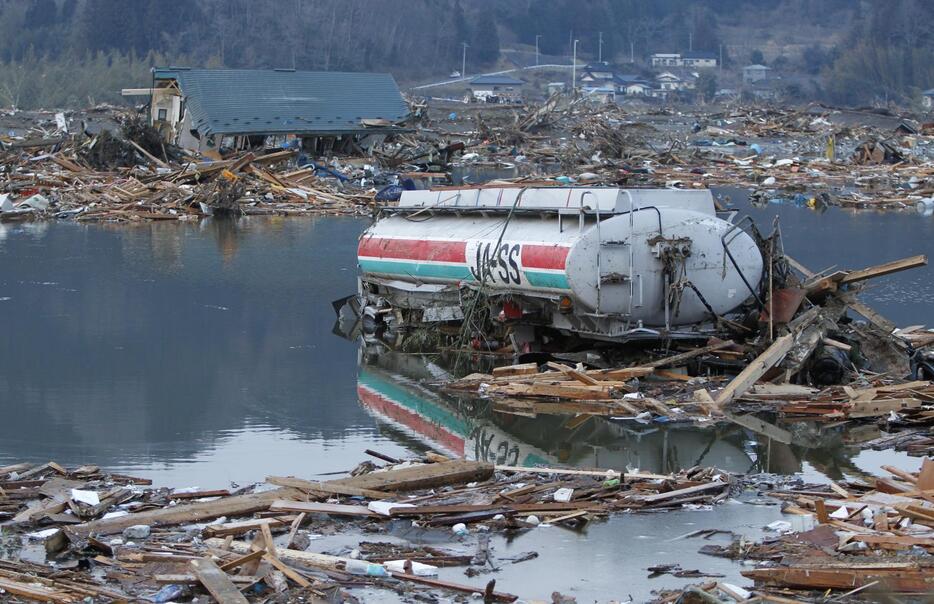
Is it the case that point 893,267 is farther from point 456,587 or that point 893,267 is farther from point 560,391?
point 456,587

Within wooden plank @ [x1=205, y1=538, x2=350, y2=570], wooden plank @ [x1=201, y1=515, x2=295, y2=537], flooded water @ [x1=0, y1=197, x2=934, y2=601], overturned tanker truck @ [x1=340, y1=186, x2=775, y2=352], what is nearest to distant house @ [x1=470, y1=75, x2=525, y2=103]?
flooded water @ [x1=0, y1=197, x2=934, y2=601]

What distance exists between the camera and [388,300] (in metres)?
24.5

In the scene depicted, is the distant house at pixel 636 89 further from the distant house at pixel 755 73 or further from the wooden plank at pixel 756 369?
the wooden plank at pixel 756 369

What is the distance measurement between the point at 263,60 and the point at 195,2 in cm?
920

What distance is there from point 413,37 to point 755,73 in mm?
40348

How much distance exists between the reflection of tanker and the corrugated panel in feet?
129

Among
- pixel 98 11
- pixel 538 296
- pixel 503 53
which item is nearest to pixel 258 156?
pixel 538 296

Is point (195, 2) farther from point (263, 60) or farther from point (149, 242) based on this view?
point (149, 242)

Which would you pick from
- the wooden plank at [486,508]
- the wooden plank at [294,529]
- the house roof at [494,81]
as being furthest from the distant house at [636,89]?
the wooden plank at [294,529]

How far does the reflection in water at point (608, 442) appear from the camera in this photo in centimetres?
1506

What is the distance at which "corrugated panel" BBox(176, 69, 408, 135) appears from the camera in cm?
5644

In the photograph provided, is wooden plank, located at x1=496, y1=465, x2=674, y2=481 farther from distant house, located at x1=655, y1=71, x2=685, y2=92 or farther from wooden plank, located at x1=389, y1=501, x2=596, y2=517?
distant house, located at x1=655, y1=71, x2=685, y2=92

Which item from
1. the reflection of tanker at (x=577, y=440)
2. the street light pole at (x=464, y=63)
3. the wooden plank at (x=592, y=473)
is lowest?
the reflection of tanker at (x=577, y=440)

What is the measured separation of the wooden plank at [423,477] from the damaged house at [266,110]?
143ft
